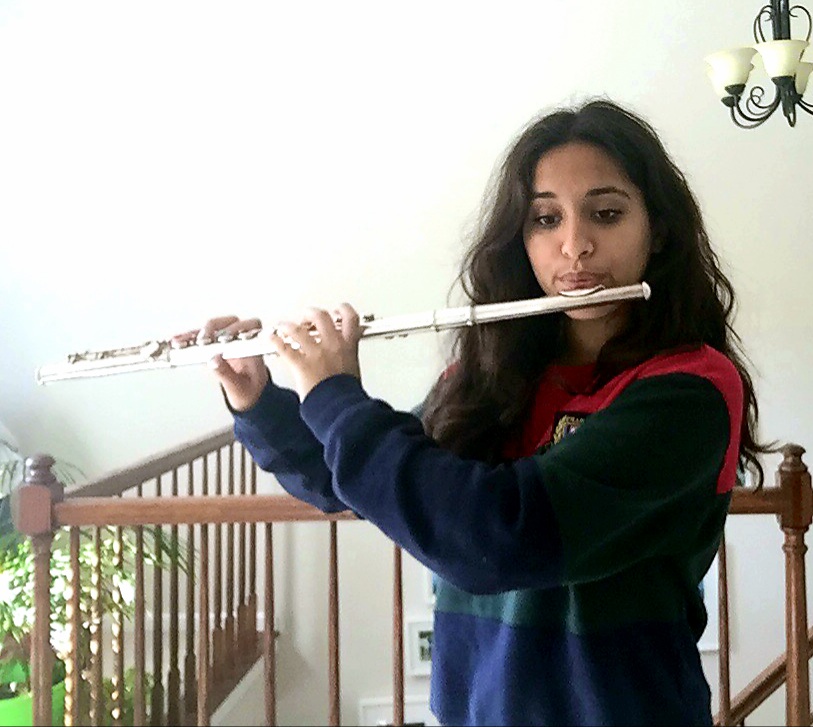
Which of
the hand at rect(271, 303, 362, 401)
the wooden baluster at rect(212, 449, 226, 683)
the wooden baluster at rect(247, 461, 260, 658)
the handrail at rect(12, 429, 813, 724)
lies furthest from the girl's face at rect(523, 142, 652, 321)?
the wooden baluster at rect(247, 461, 260, 658)

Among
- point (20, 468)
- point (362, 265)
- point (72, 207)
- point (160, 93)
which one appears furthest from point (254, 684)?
point (160, 93)

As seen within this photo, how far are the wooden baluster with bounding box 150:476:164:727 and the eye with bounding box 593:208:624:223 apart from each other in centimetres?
94

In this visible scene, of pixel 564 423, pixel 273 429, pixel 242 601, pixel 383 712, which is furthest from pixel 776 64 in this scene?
pixel 383 712

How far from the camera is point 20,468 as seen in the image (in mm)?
2316

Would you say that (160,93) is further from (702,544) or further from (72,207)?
(702,544)

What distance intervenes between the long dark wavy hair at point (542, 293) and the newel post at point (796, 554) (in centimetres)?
44

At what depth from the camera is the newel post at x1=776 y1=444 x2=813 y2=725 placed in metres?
1.35

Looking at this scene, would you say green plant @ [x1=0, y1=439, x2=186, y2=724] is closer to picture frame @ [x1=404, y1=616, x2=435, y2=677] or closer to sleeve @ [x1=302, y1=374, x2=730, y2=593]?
picture frame @ [x1=404, y1=616, x2=435, y2=677]

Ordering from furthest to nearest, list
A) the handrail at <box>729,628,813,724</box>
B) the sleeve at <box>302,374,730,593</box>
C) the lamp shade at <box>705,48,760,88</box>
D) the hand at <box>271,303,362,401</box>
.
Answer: the handrail at <box>729,628,813,724</box>, the lamp shade at <box>705,48,760,88</box>, the hand at <box>271,303,362,401</box>, the sleeve at <box>302,374,730,593</box>

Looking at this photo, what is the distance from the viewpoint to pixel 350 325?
2.70 feet

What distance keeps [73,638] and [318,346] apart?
0.79 m

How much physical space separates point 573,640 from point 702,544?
0.47ft

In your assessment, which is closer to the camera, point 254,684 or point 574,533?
point 574,533

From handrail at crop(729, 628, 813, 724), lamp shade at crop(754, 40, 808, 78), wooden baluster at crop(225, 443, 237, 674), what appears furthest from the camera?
wooden baluster at crop(225, 443, 237, 674)
